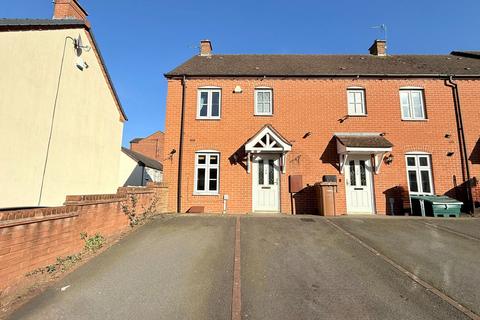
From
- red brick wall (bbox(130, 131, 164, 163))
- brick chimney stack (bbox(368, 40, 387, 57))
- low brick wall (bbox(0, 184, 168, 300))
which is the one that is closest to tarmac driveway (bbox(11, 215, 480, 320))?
low brick wall (bbox(0, 184, 168, 300))

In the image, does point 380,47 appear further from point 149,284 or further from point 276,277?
point 149,284

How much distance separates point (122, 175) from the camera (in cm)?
2120

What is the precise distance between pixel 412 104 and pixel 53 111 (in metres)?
14.5

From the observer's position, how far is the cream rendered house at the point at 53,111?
19.8 ft

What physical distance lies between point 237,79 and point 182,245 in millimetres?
8606

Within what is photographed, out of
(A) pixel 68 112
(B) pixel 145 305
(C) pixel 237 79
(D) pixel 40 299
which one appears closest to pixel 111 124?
(A) pixel 68 112

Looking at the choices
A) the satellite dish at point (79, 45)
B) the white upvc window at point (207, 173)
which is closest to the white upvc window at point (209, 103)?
the white upvc window at point (207, 173)

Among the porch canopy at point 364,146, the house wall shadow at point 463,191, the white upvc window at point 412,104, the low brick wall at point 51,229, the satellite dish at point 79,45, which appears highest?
the satellite dish at point 79,45

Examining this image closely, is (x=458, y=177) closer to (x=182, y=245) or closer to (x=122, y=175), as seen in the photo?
(x=182, y=245)

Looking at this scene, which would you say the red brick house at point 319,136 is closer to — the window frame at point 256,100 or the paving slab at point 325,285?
the window frame at point 256,100

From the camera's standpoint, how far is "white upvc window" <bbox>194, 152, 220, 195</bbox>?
11477 millimetres

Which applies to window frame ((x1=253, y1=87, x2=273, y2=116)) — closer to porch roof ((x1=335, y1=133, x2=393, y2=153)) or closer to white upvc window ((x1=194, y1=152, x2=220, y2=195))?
white upvc window ((x1=194, y1=152, x2=220, y2=195))

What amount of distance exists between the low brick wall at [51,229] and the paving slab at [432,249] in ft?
22.8

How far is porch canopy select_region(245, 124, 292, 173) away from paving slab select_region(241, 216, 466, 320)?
461 cm
